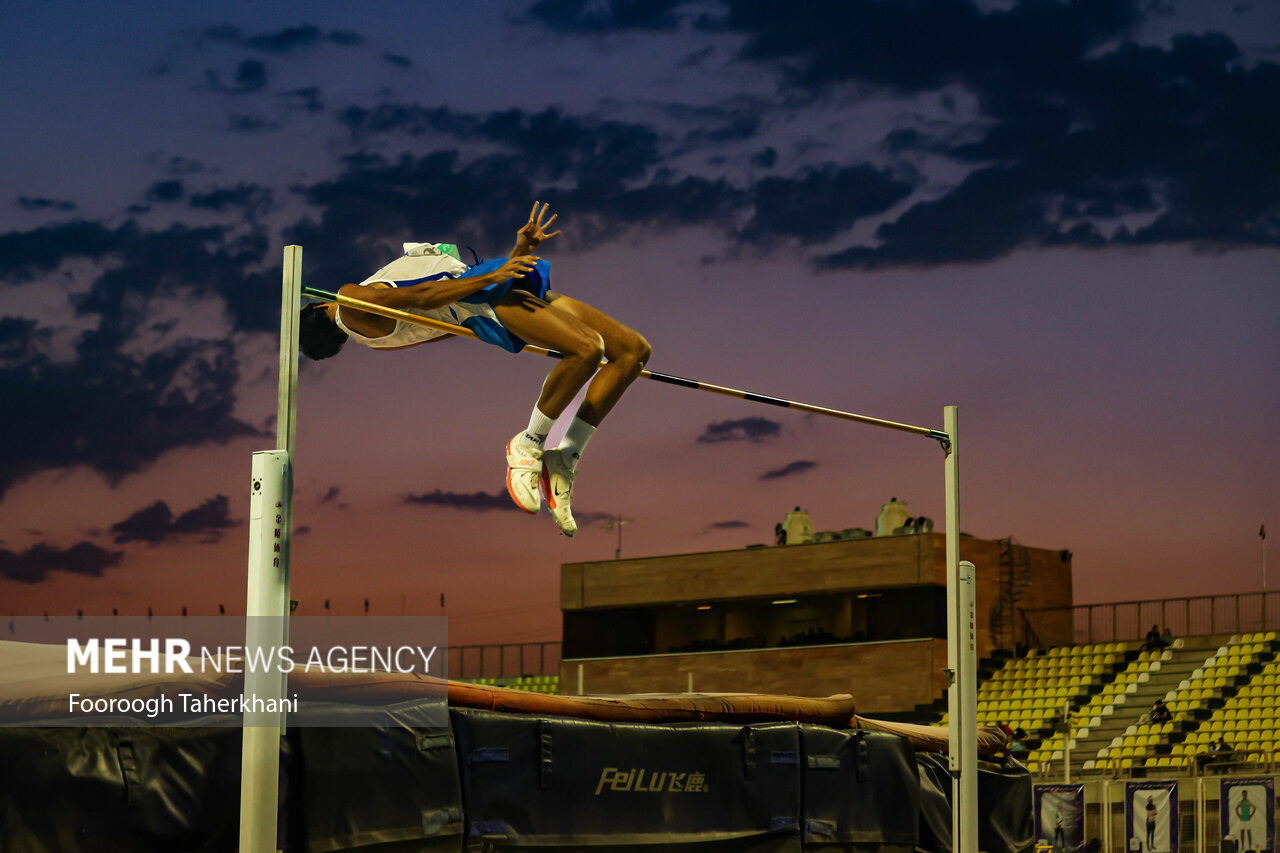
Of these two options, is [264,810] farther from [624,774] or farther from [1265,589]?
[1265,589]

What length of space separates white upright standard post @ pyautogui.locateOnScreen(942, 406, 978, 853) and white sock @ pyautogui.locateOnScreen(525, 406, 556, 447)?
276cm

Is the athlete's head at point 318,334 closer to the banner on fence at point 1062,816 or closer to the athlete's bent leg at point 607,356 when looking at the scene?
the athlete's bent leg at point 607,356

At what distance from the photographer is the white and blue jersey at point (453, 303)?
25.5ft

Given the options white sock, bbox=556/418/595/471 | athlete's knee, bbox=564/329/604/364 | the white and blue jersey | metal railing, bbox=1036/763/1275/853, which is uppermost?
the white and blue jersey

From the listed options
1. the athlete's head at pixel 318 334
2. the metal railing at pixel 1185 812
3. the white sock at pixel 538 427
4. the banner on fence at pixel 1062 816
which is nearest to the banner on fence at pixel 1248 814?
the metal railing at pixel 1185 812

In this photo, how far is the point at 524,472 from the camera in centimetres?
788

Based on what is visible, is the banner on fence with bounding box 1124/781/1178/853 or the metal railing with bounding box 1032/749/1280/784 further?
the metal railing with bounding box 1032/749/1280/784

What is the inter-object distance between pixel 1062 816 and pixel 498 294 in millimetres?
13509

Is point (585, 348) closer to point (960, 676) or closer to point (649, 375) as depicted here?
point (649, 375)

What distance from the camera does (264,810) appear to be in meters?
5.29

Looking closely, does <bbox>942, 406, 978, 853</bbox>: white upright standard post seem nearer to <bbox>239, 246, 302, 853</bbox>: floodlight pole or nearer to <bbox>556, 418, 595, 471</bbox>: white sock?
→ <bbox>556, 418, 595, 471</bbox>: white sock

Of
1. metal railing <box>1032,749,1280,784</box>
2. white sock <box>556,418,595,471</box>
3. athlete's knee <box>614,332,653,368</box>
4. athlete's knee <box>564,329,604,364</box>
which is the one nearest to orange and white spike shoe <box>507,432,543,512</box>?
white sock <box>556,418,595,471</box>

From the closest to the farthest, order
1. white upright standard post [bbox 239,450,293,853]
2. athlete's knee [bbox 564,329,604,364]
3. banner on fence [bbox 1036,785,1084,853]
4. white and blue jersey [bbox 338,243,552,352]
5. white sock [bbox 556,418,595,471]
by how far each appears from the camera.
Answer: white upright standard post [bbox 239,450,293,853] → white and blue jersey [bbox 338,243,552,352] → athlete's knee [bbox 564,329,604,364] → white sock [bbox 556,418,595,471] → banner on fence [bbox 1036,785,1084,853]

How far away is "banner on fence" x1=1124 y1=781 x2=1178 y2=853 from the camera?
18578 mm
